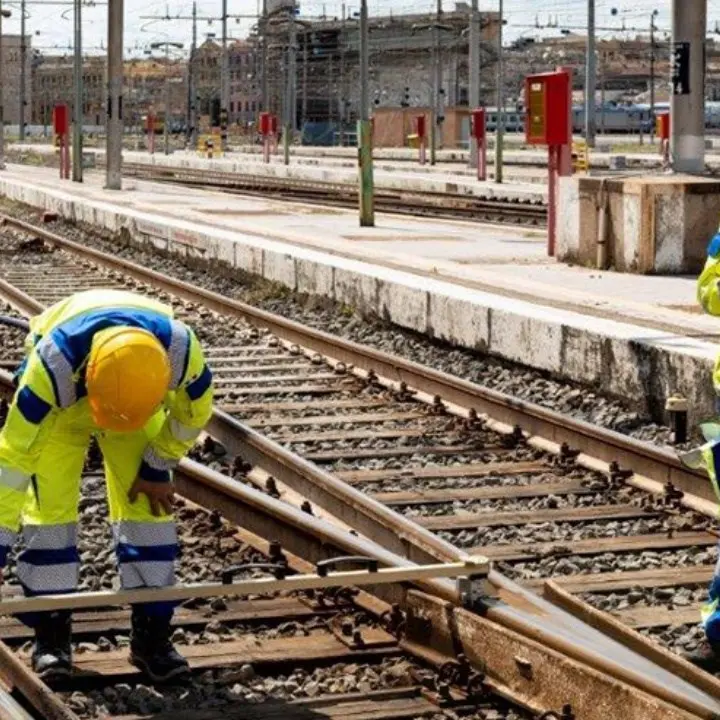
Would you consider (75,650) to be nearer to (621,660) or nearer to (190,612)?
(190,612)

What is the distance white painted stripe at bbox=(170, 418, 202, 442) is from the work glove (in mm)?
182

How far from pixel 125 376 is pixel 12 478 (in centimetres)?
53

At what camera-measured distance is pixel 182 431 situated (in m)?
6.00

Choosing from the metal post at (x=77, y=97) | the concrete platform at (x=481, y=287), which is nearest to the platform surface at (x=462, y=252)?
the concrete platform at (x=481, y=287)

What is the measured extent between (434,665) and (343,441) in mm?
4523

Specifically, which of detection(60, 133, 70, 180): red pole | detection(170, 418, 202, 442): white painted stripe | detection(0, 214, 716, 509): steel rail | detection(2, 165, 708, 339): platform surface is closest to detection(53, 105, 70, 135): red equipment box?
detection(60, 133, 70, 180): red pole

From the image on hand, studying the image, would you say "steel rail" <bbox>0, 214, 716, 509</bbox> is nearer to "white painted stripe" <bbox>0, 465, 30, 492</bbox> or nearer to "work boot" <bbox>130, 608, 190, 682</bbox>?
"work boot" <bbox>130, 608, 190, 682</bbox>

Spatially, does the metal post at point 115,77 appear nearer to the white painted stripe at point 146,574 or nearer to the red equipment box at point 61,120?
the red equipment box at point 61,120

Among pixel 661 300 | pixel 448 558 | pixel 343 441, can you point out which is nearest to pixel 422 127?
pixel 661 300

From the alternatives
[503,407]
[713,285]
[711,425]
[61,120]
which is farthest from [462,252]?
[61,120]

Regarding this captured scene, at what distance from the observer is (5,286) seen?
60.2 feet

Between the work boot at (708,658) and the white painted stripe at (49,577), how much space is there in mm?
1971

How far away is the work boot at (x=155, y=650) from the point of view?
6.08m

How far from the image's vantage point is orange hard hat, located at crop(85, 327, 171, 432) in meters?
5.49
